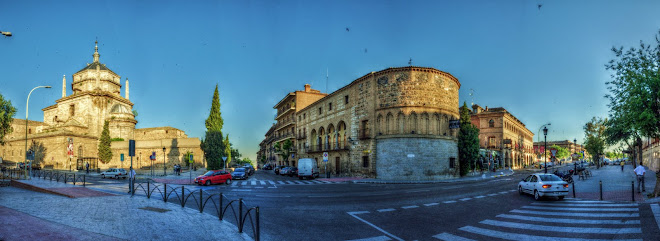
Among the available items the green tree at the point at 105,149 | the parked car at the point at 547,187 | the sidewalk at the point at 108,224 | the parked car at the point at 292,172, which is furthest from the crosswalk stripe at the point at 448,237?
the green tree at the point at 105,149

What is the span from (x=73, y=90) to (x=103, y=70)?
778cm

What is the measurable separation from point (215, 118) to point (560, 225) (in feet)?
153

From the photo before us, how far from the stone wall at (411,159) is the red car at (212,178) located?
48.6 feet

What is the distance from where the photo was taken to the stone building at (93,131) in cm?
5088

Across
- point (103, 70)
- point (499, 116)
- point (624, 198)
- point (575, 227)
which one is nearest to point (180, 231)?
point (575, 227)

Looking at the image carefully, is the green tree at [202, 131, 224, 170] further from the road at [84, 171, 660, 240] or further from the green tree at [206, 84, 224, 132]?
the road at [84, 171, 660, 240]

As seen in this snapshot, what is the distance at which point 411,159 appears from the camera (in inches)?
1198

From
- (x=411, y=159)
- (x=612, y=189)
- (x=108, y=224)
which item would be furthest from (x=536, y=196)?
(x=108, y=224)

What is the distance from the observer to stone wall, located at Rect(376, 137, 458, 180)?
1197 inches

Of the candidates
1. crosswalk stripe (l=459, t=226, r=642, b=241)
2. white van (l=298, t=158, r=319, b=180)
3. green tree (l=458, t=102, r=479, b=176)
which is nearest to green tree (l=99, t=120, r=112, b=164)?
white van (l=298, t=158, r=319, b=180)

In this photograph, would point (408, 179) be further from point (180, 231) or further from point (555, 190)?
point (180, 231)

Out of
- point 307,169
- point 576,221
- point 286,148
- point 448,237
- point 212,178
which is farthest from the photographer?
point 286,148

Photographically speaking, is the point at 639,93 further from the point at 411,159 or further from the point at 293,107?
the point at 293,107

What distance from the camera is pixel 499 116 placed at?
60.2 meters
